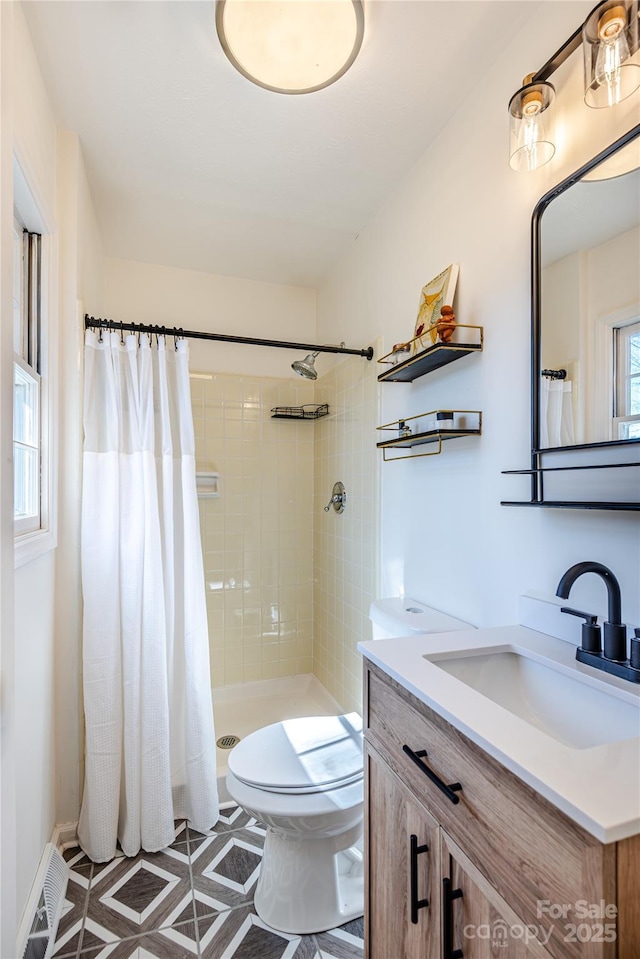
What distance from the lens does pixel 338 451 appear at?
2.53 metres

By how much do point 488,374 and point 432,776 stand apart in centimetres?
105

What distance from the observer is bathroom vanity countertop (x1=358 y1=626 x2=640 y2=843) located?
0.53 meters

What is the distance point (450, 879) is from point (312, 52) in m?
1.88

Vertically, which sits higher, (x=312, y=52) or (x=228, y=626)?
(x=312, y=52)

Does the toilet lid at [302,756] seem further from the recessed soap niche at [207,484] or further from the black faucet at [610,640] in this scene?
the recessed soap niche at [207,484]

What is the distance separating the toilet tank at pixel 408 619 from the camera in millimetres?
1382

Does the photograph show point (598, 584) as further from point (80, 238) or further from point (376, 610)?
point (80, 238)

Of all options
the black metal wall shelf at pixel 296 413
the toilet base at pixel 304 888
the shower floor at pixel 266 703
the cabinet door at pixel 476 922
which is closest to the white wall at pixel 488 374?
the cabinet door at pixel 476 922

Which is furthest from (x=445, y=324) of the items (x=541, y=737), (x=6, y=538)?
(x=6, y=538)

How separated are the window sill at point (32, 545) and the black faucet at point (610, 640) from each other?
1288 millimetres

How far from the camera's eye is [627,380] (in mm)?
933

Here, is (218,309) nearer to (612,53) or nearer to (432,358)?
(432,358)

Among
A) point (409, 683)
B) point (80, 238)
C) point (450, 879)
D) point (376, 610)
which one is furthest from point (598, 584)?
point (80, 238)

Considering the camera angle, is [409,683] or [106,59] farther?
[106,59]
